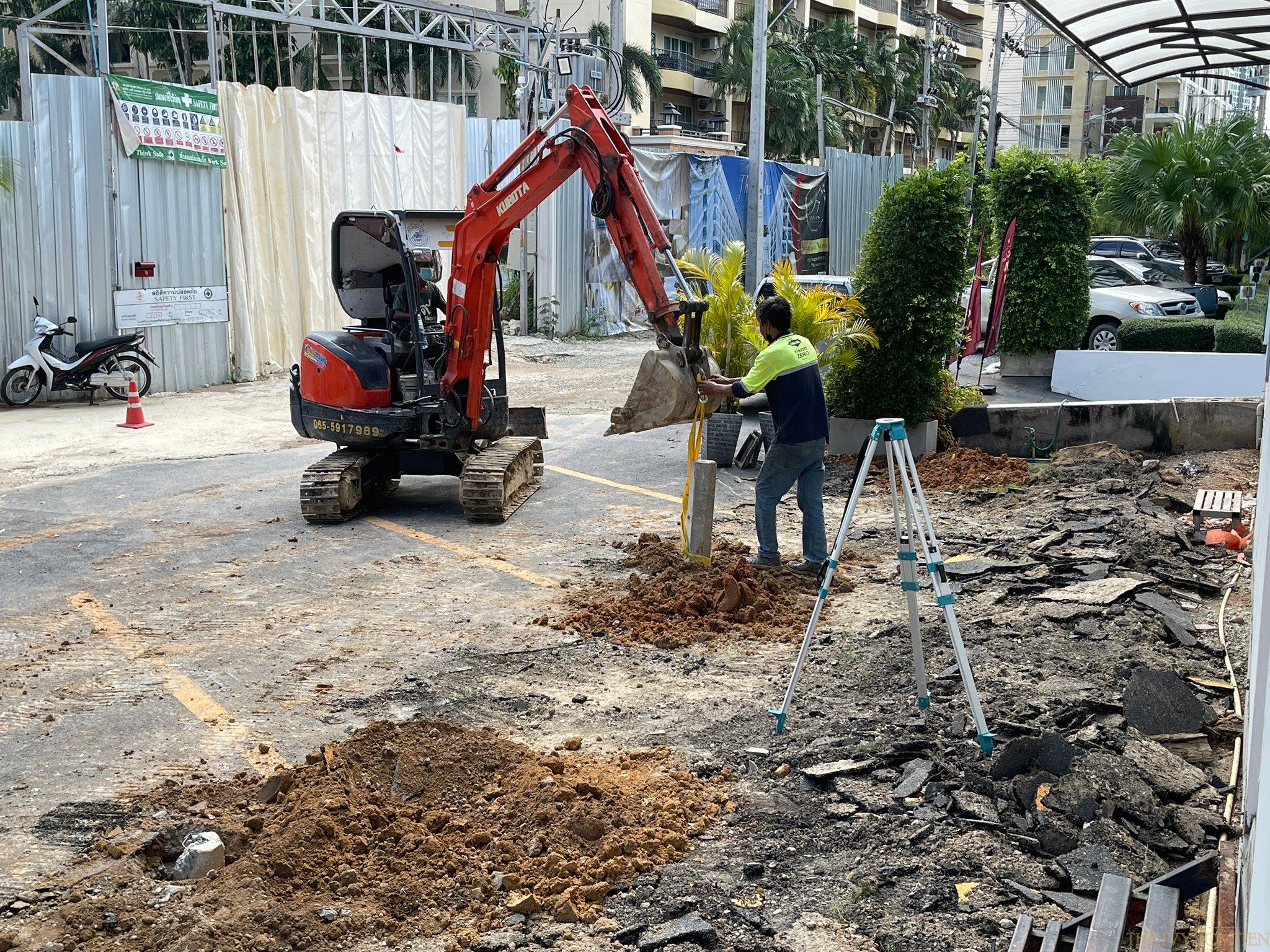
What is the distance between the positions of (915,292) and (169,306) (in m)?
11.0

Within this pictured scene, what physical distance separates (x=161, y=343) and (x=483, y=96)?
40502mm

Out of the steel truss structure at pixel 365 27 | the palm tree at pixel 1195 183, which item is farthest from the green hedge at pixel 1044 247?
the steel truss structure at pixel 365 27

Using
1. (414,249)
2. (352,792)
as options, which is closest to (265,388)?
(414,249)

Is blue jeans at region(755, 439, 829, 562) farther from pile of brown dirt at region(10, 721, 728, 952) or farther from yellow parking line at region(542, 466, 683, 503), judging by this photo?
pile of brown dirt at region(10, 721, 728, 952)

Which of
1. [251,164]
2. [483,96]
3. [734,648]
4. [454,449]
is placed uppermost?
[483,96]

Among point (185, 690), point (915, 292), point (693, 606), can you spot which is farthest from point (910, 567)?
point (915, 292)

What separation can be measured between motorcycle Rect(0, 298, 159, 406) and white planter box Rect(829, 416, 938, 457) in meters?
9.28

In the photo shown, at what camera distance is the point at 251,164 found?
1955cm

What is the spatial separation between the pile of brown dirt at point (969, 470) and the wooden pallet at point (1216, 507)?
1846 mm

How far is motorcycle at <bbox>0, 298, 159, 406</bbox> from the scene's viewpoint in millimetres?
16172

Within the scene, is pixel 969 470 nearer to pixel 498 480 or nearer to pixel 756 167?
pixel 498 480

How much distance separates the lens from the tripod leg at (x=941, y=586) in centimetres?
586

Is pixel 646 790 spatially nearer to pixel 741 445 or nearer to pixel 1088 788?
pixel 1088 788

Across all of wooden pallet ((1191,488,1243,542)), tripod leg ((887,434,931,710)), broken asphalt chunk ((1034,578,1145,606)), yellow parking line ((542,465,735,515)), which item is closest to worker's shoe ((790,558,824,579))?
broken asphalt chunk ((1034,578,1145,606))
